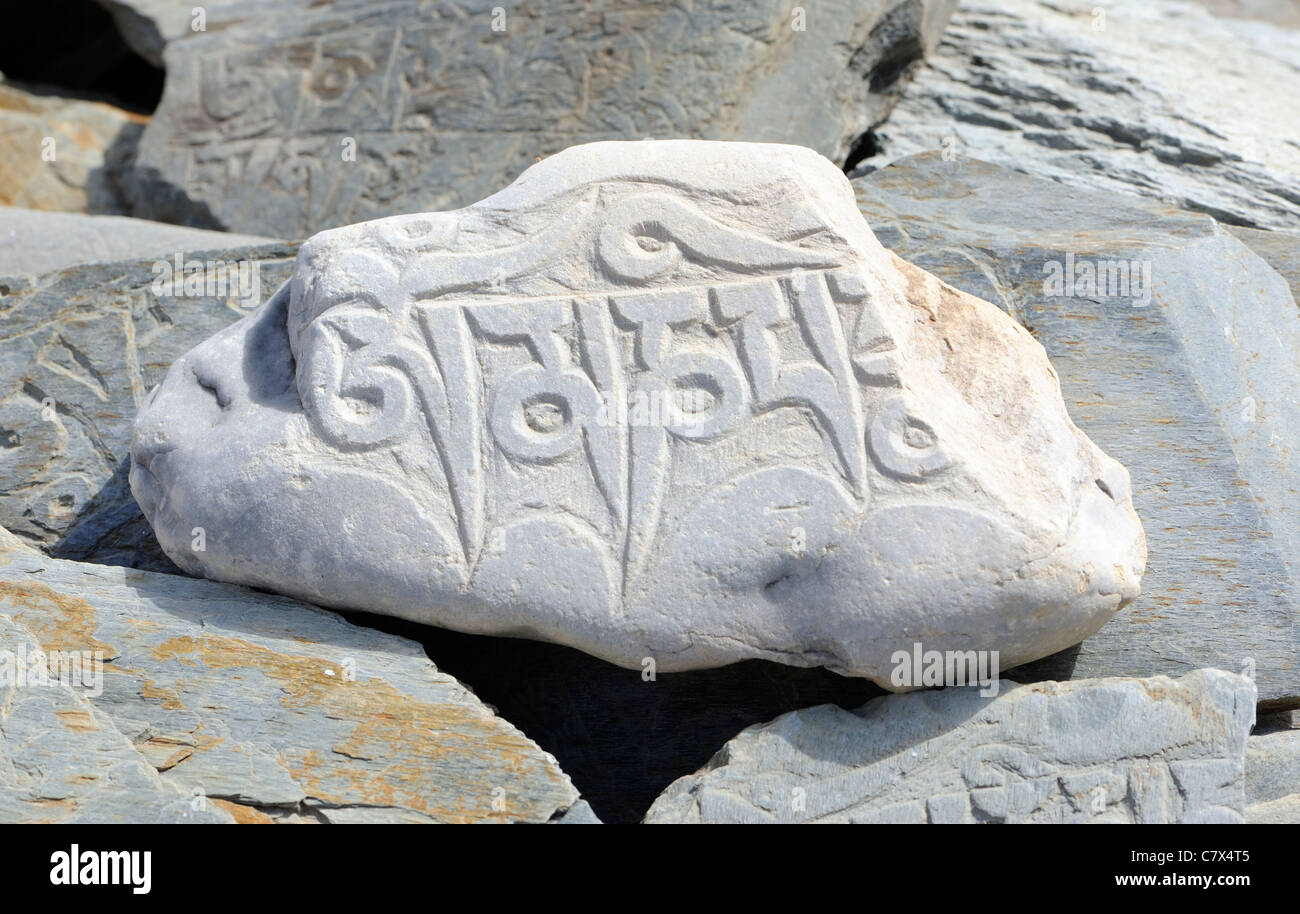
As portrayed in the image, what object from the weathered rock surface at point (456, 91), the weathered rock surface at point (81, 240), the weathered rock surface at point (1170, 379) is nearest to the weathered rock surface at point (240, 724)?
the weathered rock surface at point (1170, 379)

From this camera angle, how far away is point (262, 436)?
260 centimetres

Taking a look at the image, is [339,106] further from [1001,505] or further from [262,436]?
[1001,505]

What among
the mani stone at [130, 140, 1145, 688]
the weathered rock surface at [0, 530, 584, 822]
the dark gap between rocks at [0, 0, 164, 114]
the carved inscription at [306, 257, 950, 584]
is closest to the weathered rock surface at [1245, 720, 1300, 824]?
the mani stone at [130, 140, 1145, 688]

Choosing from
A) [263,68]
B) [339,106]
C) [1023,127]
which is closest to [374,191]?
[339,106]

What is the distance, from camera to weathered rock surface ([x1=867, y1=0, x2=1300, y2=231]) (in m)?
4.52

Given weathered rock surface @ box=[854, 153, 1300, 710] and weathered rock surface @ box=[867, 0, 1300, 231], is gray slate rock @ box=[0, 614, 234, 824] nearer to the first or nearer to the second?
weathered rock surface @ box=[854, 153, 1300, 710]

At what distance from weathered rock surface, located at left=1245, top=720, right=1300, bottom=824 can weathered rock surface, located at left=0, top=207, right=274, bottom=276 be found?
2.77m

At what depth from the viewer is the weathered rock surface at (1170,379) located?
279cm

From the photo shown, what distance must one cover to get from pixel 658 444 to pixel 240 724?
908 millimetres

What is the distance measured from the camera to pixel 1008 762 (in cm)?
240

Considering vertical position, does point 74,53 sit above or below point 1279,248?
below

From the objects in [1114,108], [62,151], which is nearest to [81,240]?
[62,151]

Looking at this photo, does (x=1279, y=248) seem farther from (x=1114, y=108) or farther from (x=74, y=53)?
(x=74, y=53)

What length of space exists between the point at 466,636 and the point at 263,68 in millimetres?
2999
